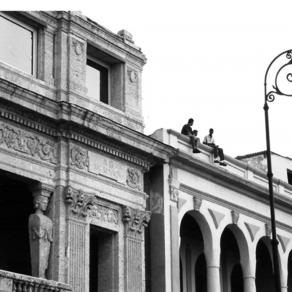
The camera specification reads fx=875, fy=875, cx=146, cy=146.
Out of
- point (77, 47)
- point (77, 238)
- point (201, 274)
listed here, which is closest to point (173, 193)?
point (77, 238)

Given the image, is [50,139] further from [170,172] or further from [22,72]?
[170,172]

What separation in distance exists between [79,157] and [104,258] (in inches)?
120

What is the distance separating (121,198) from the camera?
80.6 ft

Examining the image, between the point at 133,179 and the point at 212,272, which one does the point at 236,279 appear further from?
the point at 133,179

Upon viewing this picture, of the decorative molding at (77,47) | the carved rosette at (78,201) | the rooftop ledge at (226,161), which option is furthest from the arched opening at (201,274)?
the decorative molding at (77,47)

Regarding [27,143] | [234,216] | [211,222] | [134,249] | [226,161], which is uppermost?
[226,161]

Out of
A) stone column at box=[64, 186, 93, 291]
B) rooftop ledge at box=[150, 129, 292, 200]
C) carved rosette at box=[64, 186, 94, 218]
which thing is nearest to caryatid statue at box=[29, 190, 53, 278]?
stone column at box=[64, 186, 93, 291]

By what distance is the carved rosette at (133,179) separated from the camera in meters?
25.1

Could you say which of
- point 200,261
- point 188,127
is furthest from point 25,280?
point 200,261

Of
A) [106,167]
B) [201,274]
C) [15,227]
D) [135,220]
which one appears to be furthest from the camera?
[201,274]

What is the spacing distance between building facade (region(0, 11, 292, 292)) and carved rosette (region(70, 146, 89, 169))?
48 millimetres

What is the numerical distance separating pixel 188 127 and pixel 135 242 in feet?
17.8

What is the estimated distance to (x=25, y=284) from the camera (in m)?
18.9

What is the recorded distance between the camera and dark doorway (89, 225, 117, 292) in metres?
23.9
